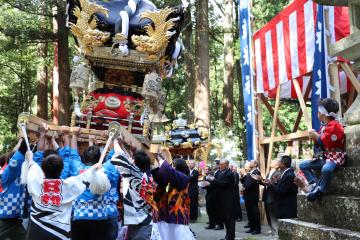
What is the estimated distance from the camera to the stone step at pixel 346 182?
157 inches

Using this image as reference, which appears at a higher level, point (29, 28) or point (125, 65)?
point (29, 28)

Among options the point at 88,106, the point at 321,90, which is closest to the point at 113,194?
the point at 88,106

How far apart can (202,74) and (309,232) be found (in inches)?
473

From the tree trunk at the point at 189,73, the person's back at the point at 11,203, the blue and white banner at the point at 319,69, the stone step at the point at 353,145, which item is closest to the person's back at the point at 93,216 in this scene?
the person's back at the point at 11,203

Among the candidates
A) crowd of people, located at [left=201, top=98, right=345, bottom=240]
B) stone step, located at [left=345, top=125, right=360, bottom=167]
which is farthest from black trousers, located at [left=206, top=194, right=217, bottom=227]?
stone step, located at [left=345, top=125, right=360, bottom=167]

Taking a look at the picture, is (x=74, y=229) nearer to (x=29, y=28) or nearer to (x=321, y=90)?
(x=321, y=90)

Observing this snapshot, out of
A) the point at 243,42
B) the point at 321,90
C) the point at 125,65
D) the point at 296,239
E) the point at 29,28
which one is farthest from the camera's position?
the point at 29,28

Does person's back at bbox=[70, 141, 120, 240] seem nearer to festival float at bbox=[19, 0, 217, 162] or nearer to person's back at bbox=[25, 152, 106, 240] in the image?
person's back at bbox=[25, 152, 106, 240]

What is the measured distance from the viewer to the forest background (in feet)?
48.5

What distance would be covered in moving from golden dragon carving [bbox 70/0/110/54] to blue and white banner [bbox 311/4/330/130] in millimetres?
4299

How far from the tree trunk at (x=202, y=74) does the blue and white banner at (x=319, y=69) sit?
6.48 metres

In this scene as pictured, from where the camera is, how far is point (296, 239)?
174 inches

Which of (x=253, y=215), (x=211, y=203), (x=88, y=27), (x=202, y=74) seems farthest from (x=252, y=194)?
(x=202, y=74)

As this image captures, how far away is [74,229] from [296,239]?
2204 millimetres
